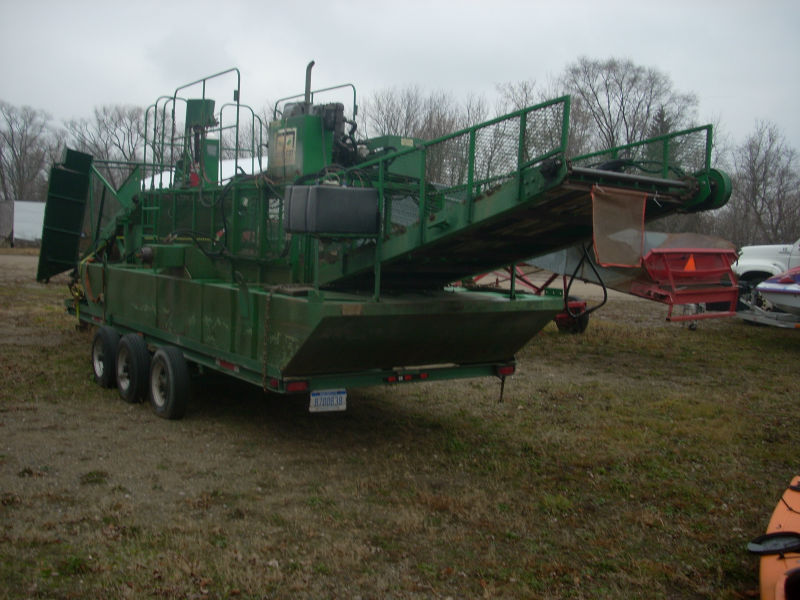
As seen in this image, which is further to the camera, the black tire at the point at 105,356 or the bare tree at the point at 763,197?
the bare tree at the point at 763,197

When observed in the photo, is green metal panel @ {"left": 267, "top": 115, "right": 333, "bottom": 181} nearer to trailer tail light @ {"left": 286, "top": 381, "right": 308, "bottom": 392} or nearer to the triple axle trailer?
the triple axle trailer

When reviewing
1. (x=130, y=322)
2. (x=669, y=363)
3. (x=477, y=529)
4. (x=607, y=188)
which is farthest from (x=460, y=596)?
(x=669, y=363)

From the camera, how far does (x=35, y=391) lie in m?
8.79

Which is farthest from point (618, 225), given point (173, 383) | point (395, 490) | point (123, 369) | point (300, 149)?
point (123, 369)

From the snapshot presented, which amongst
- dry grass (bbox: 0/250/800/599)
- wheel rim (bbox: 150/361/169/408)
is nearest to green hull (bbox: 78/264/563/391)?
wheel rim (bbox: 150/361/169/408)

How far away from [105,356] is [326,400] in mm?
3818

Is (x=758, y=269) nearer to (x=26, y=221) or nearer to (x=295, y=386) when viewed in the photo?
(x=295, y=386)

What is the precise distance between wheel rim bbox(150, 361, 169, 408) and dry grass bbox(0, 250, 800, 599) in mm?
227

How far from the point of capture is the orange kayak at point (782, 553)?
3754 mm

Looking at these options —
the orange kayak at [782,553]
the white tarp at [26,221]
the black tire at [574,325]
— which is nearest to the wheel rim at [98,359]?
the orange kayak at [782,553]

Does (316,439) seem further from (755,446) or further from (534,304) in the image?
(755,446)

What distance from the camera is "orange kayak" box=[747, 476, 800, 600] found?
3.75m

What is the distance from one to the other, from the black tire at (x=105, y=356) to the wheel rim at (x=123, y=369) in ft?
0.51

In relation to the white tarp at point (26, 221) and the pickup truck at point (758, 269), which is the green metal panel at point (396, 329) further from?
the white tarp at point (26, 221)
